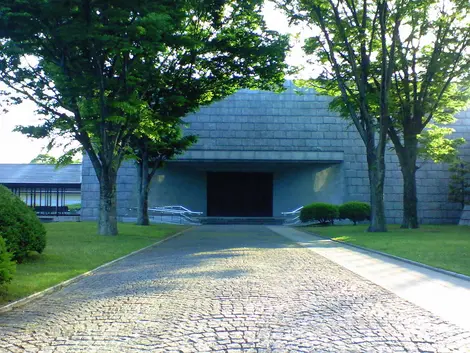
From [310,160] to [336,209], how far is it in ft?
22.2

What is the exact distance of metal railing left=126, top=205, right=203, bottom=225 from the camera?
38.8m

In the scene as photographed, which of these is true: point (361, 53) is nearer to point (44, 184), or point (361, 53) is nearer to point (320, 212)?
point (320, 212)

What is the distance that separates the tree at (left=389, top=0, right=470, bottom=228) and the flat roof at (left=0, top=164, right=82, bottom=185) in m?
25.1

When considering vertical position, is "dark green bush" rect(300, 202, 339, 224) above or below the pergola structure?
below

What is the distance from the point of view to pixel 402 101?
88.8 ft

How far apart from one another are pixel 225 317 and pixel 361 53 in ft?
65.6

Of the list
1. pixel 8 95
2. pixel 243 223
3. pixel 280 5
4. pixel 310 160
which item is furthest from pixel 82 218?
pixel 280 5

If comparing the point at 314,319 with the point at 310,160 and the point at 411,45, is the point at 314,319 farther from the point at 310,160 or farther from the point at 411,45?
the point at 310,160

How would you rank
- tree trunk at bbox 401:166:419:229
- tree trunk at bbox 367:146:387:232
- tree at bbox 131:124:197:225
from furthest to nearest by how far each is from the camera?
tree at bbox 131:124:197:225, tree trunk at bbox 401:166:419:229, tree trunk at bbox 367:146:387:232

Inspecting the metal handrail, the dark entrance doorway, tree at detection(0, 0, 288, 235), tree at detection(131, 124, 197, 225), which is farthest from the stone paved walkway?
the dark entrance doorway

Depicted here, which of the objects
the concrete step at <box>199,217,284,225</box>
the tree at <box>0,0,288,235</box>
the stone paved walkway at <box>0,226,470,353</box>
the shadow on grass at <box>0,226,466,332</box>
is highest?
the tree at <box>0,0,288,235</box>

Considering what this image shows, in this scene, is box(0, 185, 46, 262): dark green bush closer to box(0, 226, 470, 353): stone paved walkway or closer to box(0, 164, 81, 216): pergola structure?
box(0, 226, 470, 353): stone paved walkway

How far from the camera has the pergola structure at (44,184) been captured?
4197 cm

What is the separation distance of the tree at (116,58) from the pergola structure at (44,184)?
2053cm
